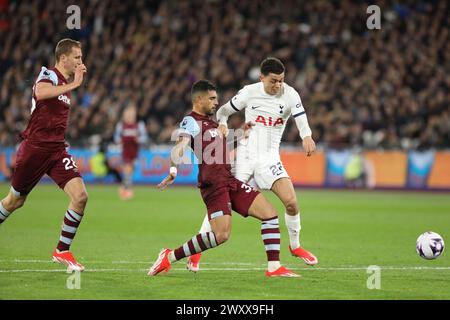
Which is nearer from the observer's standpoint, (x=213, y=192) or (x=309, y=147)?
(x=213, y=192)

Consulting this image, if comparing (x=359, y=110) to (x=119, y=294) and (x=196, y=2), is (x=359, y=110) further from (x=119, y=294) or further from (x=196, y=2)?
(x=119, y=294)

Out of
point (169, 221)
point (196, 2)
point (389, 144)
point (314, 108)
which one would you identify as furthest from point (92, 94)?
point (169, 221)

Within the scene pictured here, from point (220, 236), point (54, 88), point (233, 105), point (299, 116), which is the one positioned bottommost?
point (220, 236)

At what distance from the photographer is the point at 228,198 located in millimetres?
8672

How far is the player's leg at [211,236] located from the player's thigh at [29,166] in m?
1.72

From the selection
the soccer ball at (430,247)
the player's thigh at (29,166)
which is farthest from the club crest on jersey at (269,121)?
the player's thigh at (29,166)

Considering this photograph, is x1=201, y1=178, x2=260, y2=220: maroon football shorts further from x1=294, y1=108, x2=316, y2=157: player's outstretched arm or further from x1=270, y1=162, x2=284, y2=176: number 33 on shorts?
x1=270, y1=162, x2=284, y2=176: number 33 on shorts

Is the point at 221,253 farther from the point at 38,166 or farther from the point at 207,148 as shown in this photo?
the point at 38,166

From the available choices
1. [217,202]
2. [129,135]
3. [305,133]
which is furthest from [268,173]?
[129,135]

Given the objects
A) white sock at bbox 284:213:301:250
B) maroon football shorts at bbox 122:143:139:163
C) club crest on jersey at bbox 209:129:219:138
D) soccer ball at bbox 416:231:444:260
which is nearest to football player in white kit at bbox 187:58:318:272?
white sock at bbox 284:213:301:250

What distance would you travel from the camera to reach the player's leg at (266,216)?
869cm

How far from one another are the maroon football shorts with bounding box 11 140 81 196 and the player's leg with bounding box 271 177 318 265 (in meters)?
2.45

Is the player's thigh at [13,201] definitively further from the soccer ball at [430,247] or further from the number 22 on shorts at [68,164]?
the soccer ball at [430,247]

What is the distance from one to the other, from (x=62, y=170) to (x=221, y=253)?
284 cm
